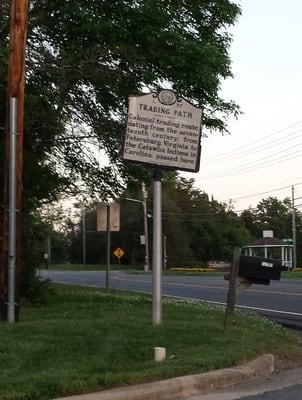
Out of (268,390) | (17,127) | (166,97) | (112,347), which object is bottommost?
(268,390)

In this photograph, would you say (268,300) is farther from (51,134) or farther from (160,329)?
(160,329)

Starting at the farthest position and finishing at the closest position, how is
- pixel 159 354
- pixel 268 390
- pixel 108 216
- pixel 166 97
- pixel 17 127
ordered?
pixel 108 216, pixel 17 127, pixel 166 97, pixel 159 354, pixel 268 390

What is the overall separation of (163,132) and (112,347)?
3.70 meters

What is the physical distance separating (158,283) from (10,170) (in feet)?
10.4

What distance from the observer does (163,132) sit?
10.5 m

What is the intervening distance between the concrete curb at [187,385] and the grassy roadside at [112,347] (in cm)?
19

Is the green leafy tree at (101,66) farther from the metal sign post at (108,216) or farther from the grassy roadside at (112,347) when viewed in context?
the grassy roadside at (112,347)

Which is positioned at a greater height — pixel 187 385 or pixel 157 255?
pixel 157 255

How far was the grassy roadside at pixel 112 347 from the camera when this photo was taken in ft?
22.5

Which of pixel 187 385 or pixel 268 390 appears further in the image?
pixel 268 390

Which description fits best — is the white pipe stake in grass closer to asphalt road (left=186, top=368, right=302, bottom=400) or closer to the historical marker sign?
asphalt road (left=186, top=368, right=302, bottom=400)

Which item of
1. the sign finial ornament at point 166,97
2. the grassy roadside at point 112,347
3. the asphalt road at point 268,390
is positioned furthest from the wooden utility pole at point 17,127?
the asphalt road at point 268,390

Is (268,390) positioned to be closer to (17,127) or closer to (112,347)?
(112,347)

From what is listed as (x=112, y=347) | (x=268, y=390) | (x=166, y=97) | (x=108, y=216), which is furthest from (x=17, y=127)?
(x=108, y=216)
